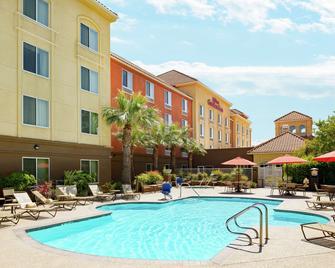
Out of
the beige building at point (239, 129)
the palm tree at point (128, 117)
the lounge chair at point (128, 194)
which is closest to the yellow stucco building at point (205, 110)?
the beige building at point (239, 129)

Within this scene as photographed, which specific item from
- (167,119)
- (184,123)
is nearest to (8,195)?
(167,119)

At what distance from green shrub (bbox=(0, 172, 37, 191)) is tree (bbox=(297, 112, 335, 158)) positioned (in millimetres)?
23569

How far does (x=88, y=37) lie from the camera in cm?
2483

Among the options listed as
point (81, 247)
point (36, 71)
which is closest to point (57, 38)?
point (36, 71)

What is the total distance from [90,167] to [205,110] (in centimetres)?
2660

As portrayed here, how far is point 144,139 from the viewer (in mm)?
30875

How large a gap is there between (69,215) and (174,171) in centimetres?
2307

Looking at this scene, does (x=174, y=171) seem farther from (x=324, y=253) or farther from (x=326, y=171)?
(x=324, y=253)

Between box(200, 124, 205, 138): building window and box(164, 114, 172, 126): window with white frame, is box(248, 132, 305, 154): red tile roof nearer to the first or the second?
box(164, 114, 172, 126): window with white frame

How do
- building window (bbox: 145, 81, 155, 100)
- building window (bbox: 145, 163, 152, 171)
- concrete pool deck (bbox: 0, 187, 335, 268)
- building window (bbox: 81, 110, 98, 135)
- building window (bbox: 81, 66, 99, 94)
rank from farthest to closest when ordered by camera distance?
building window (bbox: 145, 163, 152, 171) < building window (bbox: 145, 81, 155, 100) < building window (bbox: 81, 66, 99, 94) < building window (bbox: 81, 110, 98, 135) < concrete pool deck (bbox: 0, 187, 335, 268)

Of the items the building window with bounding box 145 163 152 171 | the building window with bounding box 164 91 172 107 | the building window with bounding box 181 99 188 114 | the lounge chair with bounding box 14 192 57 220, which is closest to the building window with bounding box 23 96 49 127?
the lounge chair with bounding box 14 192 57 220

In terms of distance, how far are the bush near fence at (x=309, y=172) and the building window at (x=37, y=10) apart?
801 inches

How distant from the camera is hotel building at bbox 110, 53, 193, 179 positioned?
98.1 ft

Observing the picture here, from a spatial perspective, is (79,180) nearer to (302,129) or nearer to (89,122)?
(89,122)
